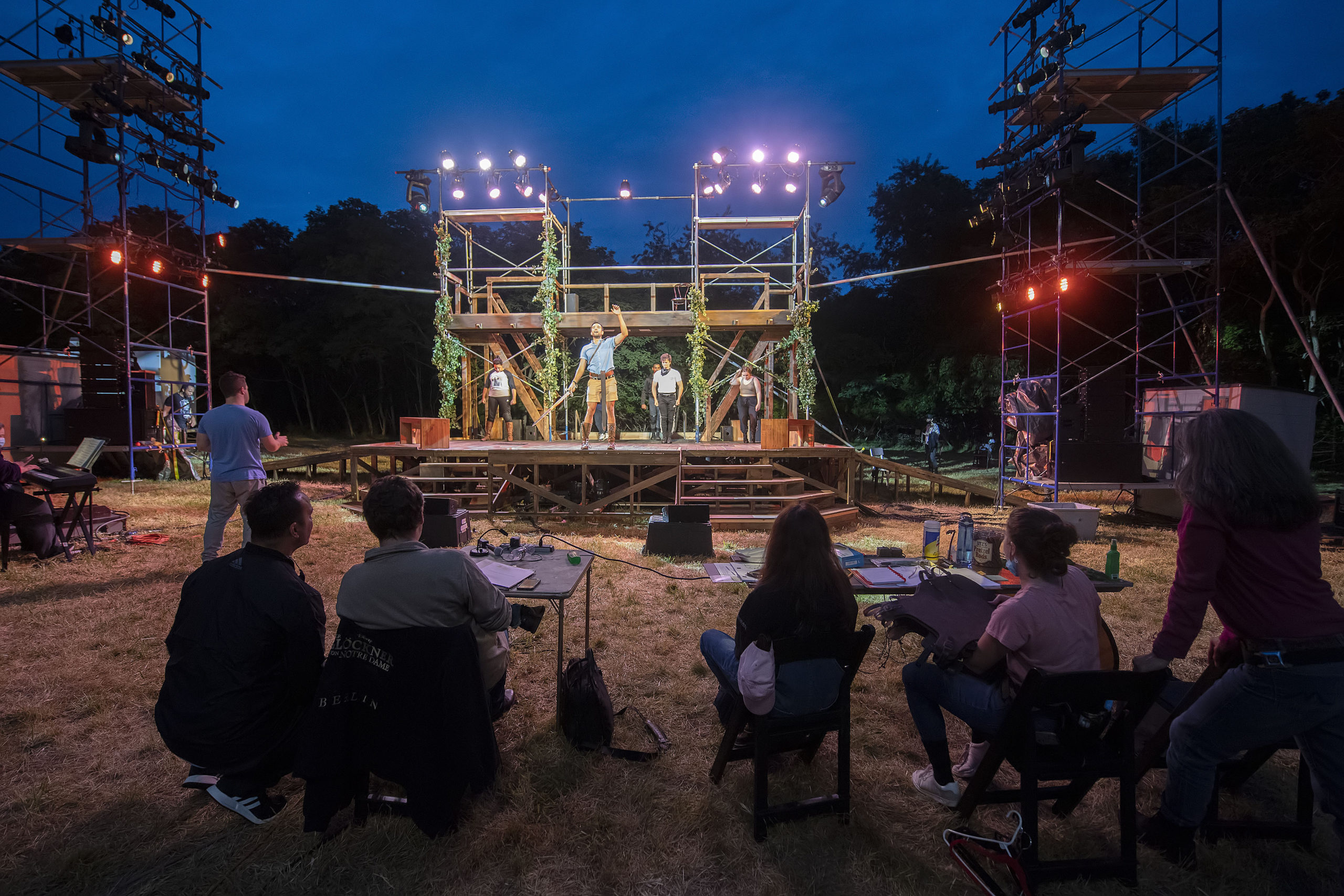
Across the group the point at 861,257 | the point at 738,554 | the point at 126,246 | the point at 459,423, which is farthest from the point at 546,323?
the point at 861,257

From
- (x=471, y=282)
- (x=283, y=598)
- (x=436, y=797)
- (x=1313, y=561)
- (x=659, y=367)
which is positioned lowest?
(x=436, y=797)

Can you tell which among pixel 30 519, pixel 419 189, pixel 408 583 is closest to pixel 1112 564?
pixel 408 583

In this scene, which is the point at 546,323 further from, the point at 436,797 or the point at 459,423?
the point at 436,797

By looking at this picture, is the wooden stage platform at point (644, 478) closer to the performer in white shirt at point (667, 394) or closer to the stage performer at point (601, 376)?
the stage performer at point (601, 376)

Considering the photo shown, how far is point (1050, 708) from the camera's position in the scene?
2.26 metres

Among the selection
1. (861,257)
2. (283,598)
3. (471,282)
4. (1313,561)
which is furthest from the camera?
(861,257)

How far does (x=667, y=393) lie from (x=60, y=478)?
926 centimetres

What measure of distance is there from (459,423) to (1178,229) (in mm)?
18054

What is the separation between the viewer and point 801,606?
2.51 metres

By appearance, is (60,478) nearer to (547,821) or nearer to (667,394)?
(547,821)

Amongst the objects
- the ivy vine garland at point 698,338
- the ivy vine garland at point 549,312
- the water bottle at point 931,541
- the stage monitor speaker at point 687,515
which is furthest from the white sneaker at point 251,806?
the ivy vine garland at point 698,338

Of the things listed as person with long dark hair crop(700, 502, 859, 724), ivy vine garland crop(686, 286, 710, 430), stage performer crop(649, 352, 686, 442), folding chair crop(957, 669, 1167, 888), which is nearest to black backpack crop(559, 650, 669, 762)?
person with long dark hair crop(700, 502, 859, 724)

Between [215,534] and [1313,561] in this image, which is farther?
[215,534]

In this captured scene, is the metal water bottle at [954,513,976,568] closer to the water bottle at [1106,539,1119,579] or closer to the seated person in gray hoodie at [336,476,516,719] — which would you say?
the water bottle at [1106,539,1119,579]
